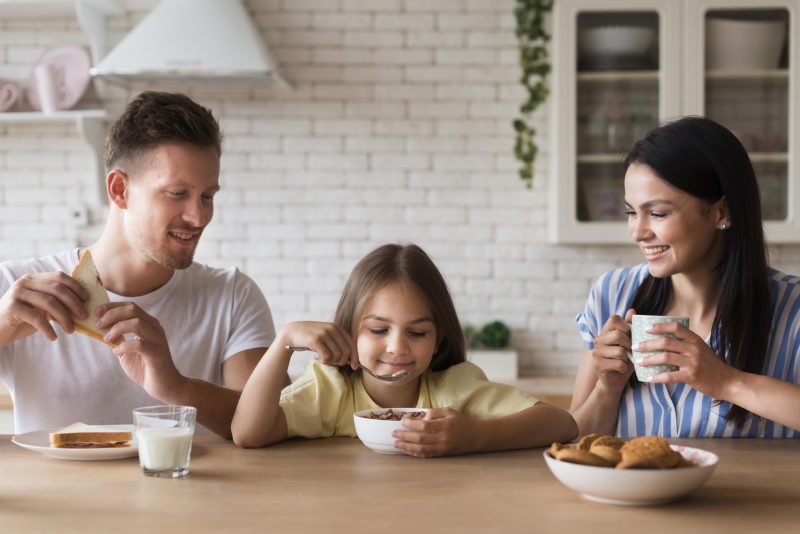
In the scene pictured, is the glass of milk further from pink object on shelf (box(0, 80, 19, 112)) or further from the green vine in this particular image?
pink object on shelf (box(0, 80, 19, 112))

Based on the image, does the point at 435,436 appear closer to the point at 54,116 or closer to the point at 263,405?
the point at 263,405

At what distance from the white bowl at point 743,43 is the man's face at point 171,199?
2351 mm

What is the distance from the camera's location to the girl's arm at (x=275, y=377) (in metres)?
1.55

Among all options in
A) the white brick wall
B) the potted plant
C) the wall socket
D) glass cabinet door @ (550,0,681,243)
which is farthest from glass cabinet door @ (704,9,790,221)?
the wall socket

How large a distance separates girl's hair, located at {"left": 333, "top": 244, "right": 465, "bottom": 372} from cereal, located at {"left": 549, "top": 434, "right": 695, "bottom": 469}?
2.07ft

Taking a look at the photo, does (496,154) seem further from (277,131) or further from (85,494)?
(85,494)

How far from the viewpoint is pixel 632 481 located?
1.16 meters

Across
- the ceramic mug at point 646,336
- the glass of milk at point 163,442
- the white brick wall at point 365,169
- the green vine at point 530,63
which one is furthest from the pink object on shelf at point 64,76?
the ceramic mug at point 646,336

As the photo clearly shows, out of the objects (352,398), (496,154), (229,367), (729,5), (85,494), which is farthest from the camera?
(496,154)

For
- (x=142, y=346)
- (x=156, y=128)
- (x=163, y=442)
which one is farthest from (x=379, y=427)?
(x=156, y=128)

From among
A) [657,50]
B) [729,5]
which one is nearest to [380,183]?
[657,50]

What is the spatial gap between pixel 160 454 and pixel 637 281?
1.20m

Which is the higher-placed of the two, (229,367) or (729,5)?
(729,5)

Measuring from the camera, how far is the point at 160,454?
1361 mm
